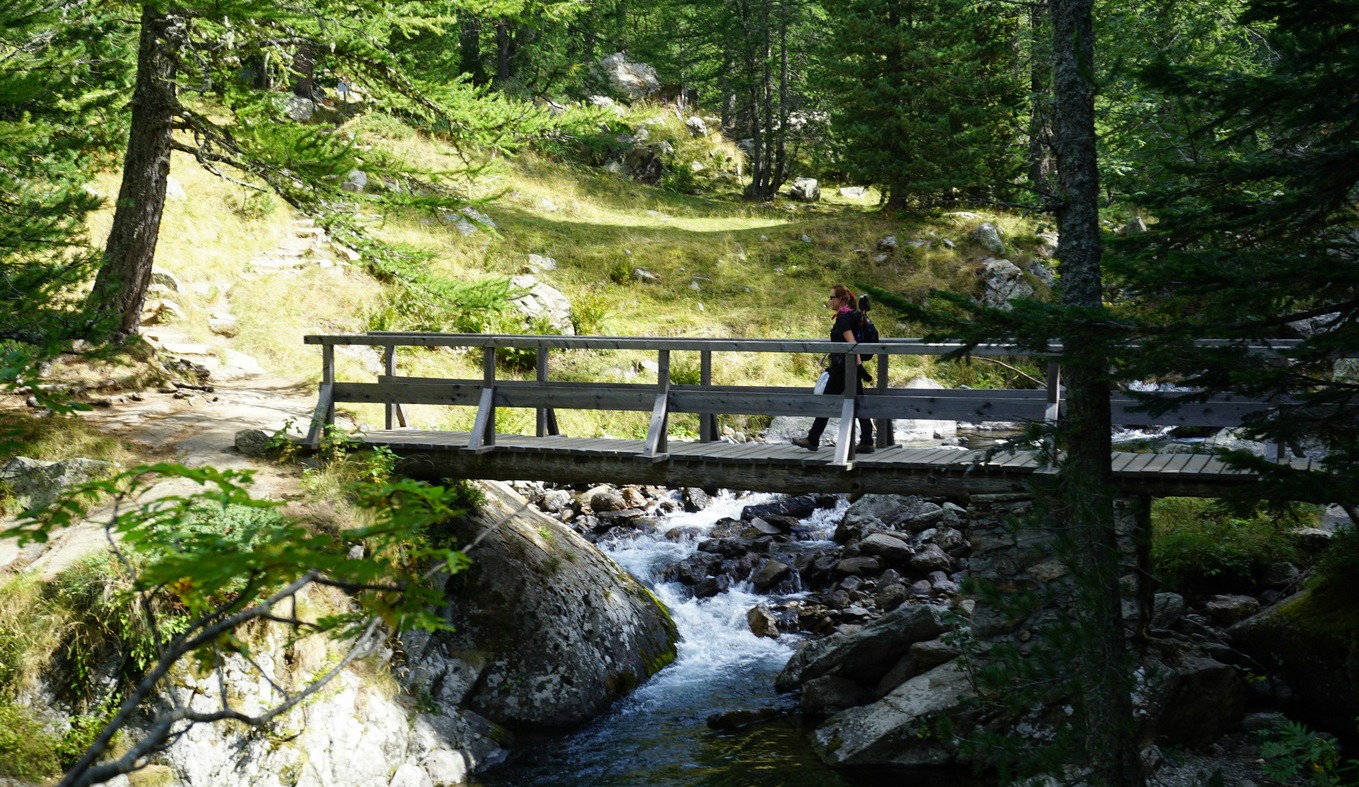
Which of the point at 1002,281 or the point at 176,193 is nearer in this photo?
the point at 176,193

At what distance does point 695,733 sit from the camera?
31.9 feet

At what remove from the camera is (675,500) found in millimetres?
17469

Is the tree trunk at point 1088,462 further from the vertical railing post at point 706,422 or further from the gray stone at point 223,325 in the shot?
the gray stone at point 223,325

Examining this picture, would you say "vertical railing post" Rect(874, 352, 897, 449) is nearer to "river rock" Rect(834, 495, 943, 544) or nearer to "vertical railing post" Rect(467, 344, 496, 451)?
"vertical railing post" Rect(467, 344, 496, 451)

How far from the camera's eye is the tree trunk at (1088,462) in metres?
6.37

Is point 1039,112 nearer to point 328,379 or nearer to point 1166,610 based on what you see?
point 1166,610

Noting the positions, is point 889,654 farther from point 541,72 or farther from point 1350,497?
point 541,72

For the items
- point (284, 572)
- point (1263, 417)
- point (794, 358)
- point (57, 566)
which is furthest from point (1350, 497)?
point (794, 358)

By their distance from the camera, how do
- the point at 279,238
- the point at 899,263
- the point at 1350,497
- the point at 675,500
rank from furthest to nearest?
1. the point at 899,263
2. the point at 279,238
3. the point at 675,500
4. the point at 1350,497

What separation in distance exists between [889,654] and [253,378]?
10.8 m

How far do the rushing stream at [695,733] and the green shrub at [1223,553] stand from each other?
14.7 feet

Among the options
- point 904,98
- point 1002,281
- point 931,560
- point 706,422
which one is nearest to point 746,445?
point 706,422

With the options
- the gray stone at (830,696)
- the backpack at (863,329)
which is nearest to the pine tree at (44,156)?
the backpack at (863,329)

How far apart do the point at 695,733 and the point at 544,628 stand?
1.95m
